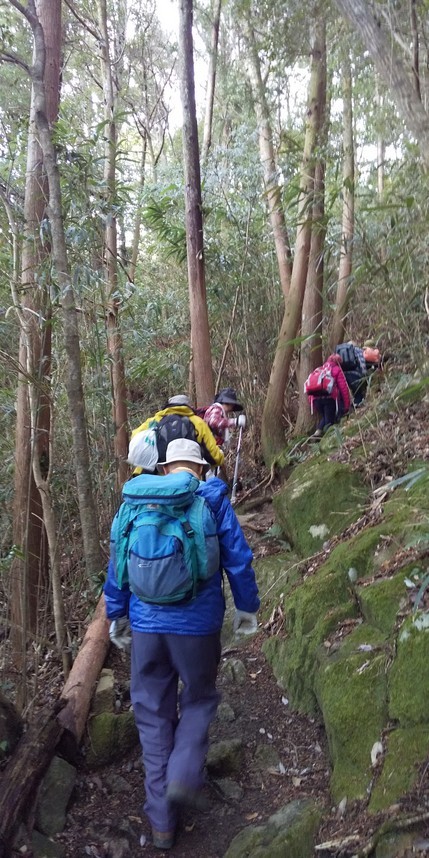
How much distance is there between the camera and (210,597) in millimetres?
3207

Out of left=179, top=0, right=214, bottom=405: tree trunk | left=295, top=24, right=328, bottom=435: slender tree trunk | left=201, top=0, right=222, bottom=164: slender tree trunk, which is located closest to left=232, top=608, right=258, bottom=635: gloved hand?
left=179, top=0, right=214, bottom=405: tree trunk

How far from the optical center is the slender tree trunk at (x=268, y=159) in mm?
8609

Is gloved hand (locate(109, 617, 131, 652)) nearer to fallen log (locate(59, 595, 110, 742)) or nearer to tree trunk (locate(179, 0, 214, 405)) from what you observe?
fallen log (locate(59, 595, 110, 742))

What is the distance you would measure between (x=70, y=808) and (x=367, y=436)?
3934 millimetres

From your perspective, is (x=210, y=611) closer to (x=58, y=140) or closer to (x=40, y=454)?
(x=40, y=454)

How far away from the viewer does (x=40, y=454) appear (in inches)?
199

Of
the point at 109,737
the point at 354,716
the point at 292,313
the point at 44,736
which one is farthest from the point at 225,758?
the point at 292,313

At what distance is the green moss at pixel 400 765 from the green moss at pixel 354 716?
0.13 metres

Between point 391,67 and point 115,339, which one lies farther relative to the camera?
point 115,339

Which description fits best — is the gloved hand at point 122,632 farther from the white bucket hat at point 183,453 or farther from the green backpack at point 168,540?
the white bucket hat at point 183,453

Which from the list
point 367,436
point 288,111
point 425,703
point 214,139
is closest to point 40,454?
point 367,436

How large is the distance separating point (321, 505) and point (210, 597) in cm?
243

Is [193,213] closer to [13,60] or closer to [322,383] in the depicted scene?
[322,383]

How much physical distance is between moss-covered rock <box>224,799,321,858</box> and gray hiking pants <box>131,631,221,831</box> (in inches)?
12.9
